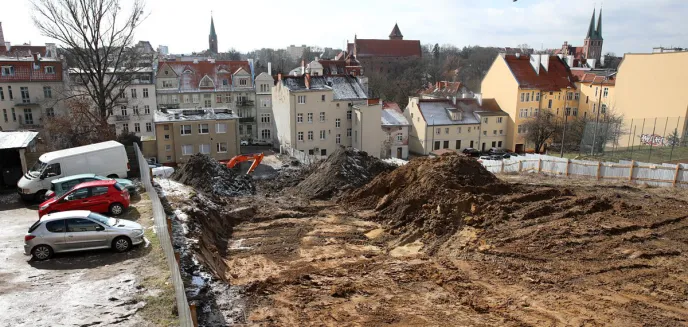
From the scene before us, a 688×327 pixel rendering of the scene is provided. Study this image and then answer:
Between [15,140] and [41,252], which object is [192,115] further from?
[41,252]

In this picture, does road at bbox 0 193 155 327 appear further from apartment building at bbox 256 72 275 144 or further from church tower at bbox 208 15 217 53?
church tower at bbox 208 15 217 53

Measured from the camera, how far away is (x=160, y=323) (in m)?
9.30

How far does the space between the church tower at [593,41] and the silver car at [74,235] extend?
110m

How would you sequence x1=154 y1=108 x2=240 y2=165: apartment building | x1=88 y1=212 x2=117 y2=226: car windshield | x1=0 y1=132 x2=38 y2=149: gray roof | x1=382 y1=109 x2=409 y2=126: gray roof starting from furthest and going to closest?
x1=382 y1=109 x2=409 y2=126: gray roof
x1=154 y1=108 x2=240 y2=165: apartment building
x1=0 y1=132 x2=38 y2=149: gray roof
x1=88 y1=212 x2=117 y2=226: car windshield

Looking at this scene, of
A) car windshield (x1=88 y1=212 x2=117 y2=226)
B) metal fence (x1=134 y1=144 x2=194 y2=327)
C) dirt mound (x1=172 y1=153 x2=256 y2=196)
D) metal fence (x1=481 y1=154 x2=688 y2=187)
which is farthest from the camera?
dirt mound (x1=172 y1=153 x2=256 y2=196)

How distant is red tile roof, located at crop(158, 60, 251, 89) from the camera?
50188 mm

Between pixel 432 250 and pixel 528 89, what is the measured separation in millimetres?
40886

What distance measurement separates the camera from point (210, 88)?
1992 inches

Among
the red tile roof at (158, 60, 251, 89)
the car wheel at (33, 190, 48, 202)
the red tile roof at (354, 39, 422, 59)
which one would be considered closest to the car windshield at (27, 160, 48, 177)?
the car wheel at (33, 190, 48, 202)

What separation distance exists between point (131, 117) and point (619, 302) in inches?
1824

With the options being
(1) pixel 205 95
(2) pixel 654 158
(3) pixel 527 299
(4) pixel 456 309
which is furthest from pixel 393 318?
(1) pixel 205 95

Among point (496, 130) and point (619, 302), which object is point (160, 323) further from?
point (496, 130)

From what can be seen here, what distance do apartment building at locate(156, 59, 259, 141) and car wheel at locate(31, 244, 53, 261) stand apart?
38854 mm

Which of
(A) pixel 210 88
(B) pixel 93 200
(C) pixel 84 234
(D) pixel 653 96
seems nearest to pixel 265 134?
(A) pixel 210 88
